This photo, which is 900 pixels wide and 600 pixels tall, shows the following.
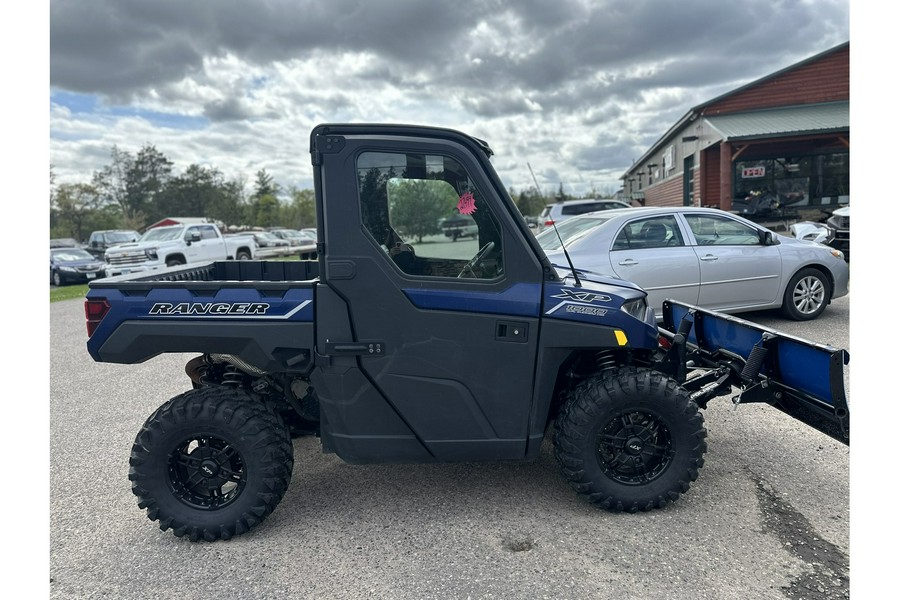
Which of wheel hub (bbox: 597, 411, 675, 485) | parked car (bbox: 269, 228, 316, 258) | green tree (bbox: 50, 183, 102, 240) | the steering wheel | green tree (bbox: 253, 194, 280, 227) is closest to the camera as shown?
the steering wheel

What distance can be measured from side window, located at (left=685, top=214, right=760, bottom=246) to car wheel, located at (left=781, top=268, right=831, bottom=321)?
812 millimetres

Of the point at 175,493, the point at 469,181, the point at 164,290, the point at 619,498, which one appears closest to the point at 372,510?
the point at 175,493

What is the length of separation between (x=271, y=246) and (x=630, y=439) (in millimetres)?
30696

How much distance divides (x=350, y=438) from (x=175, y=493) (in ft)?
3.24

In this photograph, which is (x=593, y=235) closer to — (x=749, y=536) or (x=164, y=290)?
(x=749, y=536)

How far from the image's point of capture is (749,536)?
2988 mm

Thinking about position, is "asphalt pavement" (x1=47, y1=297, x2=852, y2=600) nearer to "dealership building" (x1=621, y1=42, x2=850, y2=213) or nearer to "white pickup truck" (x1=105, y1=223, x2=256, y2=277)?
"white pickup truck" (x1=105, y1=223, x2=256, y2=277)

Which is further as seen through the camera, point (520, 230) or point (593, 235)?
point (593, 235)

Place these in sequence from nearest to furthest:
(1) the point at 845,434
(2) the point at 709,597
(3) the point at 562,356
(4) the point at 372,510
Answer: (2) the point at 709,597 < (1) the point at 845,434 < (3) the point at 562,356 < (4) the point at 372,510

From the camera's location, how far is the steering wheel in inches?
122

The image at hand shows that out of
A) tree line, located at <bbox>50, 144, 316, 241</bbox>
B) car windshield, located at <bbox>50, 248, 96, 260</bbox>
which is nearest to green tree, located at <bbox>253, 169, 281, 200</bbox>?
tree line, located at <bbox>50, 144, 316, 241</bbox>

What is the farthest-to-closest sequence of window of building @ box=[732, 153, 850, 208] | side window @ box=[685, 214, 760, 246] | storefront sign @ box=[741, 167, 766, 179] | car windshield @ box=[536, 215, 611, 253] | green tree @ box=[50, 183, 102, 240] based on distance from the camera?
1. green tree @ box=[50, 183, 102, 240]
2. storefront sign @ box=[741, 167, 766, 179]
3. window of building @ box=[732, 153, 850, 208]
4. side window @ box=[685, 214, 760, 246]
5. car windshield @ box=[536, 215, 611, 253]

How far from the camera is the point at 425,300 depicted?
3025mm

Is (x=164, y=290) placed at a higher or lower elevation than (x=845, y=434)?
higher
